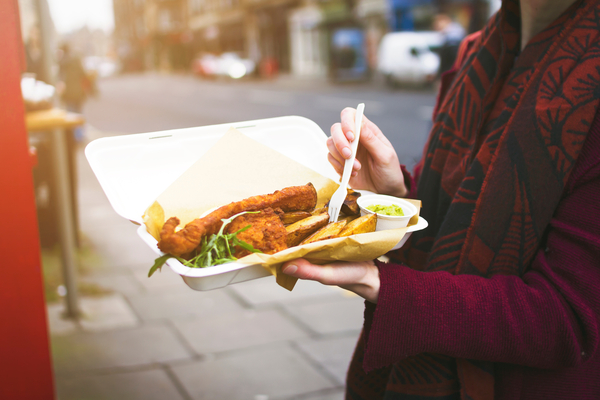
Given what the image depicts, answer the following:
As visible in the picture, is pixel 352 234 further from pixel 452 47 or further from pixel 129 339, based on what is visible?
pixel 452 47

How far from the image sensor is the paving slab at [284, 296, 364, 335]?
3.56 metres

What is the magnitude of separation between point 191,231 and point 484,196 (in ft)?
2.44

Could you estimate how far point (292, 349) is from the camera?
10.8 ft

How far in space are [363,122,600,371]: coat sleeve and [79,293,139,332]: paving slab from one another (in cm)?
284

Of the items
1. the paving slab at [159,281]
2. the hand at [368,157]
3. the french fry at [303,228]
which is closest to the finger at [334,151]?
the hand at [368,157]

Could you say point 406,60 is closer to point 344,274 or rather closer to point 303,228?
point 303,228

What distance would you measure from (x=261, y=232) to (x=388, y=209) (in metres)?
0.36

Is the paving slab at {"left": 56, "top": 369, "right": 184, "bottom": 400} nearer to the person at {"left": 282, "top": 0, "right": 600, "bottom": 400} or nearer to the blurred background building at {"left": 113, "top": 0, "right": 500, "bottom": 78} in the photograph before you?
the person at {"left": 282, "top": 0, "right": 600, "bottom": 400}

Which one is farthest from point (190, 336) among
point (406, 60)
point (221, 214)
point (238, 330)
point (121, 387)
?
point (406, 60)

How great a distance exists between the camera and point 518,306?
1166 millimetres

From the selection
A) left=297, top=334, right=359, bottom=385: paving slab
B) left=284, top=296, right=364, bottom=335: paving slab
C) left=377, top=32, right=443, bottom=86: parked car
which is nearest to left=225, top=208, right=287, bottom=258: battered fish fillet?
left=297, top=334, right=359, bottom=385: paving slab

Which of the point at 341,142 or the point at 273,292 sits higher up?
the point at 341,142

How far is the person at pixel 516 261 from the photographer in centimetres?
114

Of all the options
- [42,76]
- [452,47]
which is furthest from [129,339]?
[452,47]
